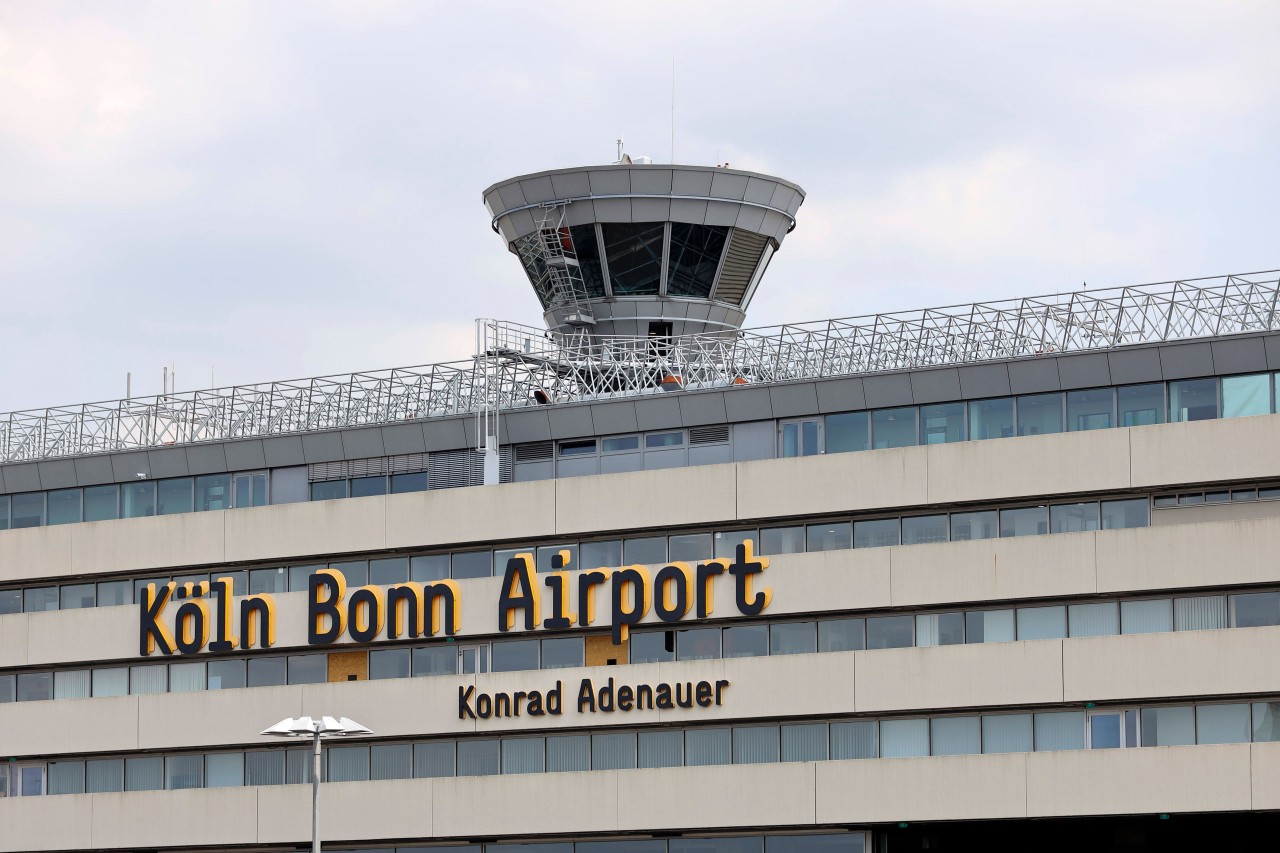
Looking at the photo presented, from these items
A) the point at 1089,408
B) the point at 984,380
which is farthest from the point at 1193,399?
the point at 984,380

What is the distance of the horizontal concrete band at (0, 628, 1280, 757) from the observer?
53.5 meters

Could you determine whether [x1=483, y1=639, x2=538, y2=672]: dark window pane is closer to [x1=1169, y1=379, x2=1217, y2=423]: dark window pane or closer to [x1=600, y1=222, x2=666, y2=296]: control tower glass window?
[x1=600, y1=222, x2=666, y2=296]: control tower glass window

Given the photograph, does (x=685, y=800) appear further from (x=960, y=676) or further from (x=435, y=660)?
(x=435, y=660)

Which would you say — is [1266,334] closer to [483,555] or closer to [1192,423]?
[1192,423]

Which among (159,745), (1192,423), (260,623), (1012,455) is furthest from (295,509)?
(1192,423)

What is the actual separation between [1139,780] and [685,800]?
11891 mm

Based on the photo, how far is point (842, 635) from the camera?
5766 cm

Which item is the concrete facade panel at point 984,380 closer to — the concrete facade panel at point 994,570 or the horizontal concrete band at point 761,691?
the concrete facade panel at point 994,570

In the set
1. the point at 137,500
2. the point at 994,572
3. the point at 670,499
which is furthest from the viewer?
the point at 137,500

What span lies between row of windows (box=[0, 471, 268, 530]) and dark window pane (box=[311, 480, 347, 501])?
5.24ft

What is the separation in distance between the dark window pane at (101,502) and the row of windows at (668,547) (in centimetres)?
213

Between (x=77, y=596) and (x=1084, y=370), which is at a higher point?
(x=1084, y=370)

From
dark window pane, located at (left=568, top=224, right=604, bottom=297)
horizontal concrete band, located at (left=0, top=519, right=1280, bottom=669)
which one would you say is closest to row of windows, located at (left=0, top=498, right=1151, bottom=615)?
horizontal concrete band, located at (left=0, top=519, right=1280, bottom=669)

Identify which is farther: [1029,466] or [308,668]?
[308,668]
